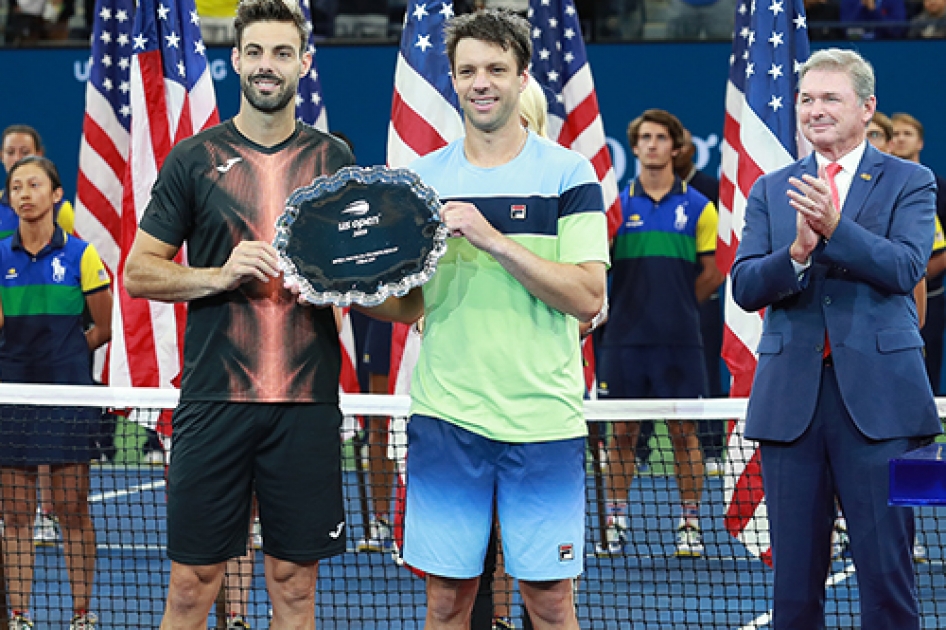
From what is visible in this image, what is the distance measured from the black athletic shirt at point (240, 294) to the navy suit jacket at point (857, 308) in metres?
1.47

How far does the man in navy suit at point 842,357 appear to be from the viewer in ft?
13.0

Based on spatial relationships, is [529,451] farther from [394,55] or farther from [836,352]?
[394,55]

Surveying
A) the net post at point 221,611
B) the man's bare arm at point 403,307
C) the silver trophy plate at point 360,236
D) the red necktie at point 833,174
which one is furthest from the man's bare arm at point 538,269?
the net post at point 221,611

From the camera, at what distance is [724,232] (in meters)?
6.88

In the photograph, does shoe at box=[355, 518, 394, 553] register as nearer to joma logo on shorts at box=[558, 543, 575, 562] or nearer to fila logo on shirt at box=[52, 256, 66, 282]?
fila logo on shirt at box=[52, 256, 66, 282]

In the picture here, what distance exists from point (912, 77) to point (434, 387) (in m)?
9.83

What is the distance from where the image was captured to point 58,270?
6547mm

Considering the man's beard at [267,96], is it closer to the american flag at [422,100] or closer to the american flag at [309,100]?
the american flag at [422,100]

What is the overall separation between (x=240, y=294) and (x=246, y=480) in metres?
0.61

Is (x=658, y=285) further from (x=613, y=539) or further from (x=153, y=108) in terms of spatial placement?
(x=153, y=108)

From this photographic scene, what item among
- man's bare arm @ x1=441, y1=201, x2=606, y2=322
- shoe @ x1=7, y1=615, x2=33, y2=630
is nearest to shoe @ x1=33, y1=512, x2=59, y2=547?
shoe @ x1=7, y1=615, x2=33, y2=630

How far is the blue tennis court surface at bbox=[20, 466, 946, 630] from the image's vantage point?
5766 millimetres

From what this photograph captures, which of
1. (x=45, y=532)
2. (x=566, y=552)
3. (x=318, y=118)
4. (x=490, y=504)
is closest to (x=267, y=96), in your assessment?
(x=490, y=504)

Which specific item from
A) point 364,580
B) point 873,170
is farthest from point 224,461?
point 364,580
